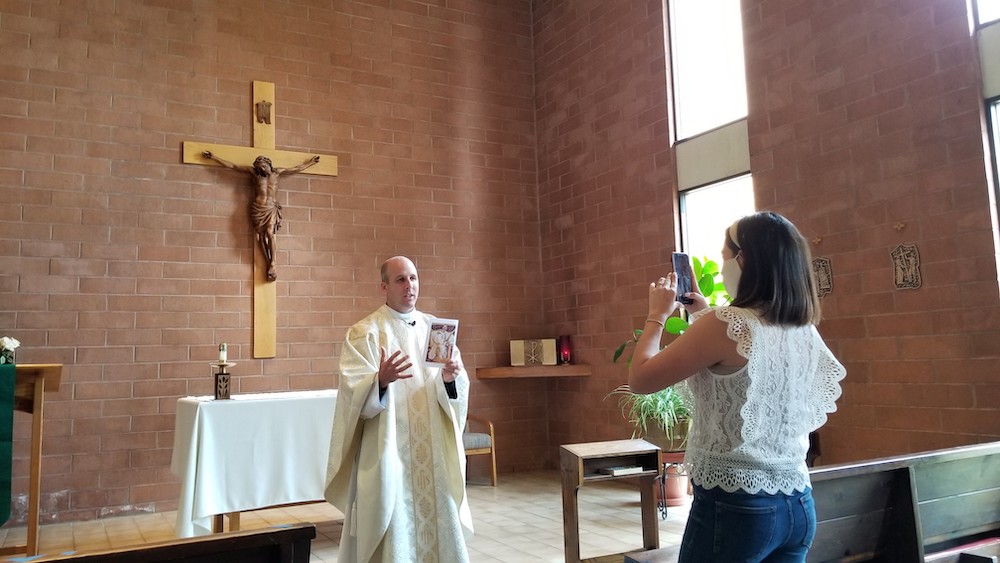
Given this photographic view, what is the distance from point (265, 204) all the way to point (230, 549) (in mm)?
5130

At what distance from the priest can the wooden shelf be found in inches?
142

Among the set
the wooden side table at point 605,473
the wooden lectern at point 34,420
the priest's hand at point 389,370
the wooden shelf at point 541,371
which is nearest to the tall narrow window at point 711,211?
the wooden shelf at point 541,371

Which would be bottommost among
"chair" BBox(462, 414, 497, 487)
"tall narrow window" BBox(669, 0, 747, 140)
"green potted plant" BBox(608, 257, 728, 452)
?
"chair" BBox(462, 414, 497, 487)

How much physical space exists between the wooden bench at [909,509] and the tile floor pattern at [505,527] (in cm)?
181

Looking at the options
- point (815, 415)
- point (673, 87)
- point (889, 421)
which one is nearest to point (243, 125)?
point (673, 87)

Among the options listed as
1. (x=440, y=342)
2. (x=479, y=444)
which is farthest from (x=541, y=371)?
(x=440, y=342)

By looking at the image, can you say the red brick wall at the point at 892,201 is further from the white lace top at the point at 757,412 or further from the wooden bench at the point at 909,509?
the white lace top at the point at 757,412

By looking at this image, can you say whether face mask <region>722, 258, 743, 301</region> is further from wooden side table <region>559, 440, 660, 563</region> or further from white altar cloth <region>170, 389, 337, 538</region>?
white altar cloth <region>170, 389, 337, 538</region>

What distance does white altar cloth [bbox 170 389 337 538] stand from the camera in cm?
429

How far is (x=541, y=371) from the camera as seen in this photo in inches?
278

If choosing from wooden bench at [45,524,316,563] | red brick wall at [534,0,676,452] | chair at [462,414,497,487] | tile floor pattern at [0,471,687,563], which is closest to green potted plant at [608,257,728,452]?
tile floor pattern at [0,471,687,563]

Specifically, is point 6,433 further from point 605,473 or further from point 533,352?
point 533,352

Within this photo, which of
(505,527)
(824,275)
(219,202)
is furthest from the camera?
(219,202)

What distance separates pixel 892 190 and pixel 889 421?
4.47ft
